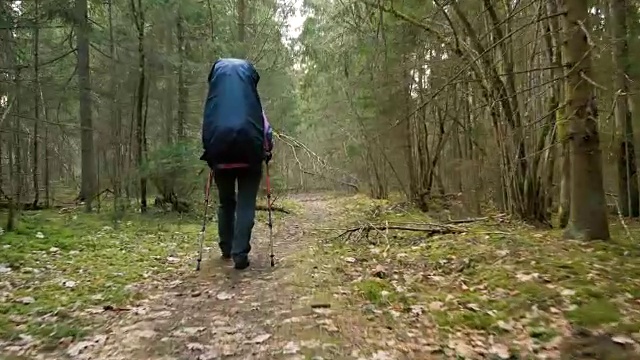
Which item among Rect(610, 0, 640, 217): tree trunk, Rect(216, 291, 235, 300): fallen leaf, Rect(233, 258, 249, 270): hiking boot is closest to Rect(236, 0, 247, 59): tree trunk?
Rect(610, 0, 640, 217): tree trunk

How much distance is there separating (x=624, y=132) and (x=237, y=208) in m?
9.97

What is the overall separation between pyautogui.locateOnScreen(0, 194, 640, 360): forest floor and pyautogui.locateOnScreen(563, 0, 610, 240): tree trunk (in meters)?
0.31

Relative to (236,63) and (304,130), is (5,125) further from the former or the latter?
(304,130)

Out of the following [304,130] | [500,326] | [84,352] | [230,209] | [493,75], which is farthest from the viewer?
[304,130]

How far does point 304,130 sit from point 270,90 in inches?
693

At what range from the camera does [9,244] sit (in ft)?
21.9

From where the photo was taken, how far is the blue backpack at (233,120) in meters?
4.89

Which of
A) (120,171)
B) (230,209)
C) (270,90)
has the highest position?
(270,90)

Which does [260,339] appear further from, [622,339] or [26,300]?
[26,300]

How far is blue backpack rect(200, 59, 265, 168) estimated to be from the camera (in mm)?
4891

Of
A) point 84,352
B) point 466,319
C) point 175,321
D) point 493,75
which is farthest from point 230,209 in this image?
point 493,75

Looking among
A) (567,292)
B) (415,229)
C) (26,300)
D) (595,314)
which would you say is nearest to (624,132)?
(415,229)

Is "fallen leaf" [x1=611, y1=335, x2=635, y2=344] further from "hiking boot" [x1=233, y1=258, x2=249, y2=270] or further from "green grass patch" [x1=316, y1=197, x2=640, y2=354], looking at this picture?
"hiking boot" [x1=233, y1=258, x2=249, y2=270]

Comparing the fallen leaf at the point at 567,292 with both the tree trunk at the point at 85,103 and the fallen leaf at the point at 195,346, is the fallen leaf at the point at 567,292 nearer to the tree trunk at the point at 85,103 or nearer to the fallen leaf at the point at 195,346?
the fallen leaf at the point at 195,346
